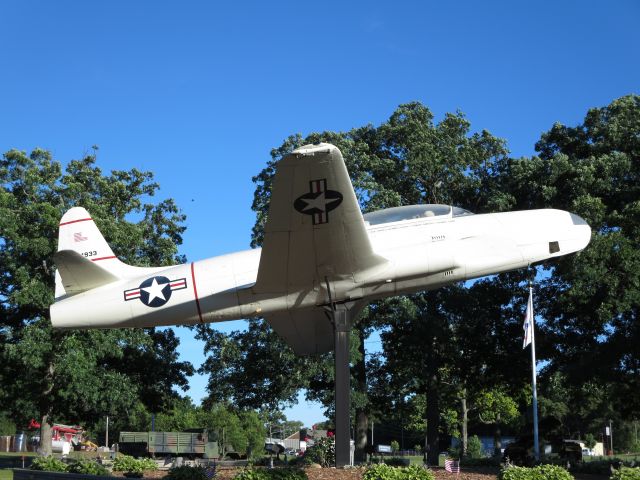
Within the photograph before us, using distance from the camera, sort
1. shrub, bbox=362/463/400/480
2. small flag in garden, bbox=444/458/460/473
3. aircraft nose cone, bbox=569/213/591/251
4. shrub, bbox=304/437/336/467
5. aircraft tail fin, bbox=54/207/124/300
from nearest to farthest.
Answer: shrub, bbox=362/463/400/480 → aircraft tail fin, bbox=54/207/124/300 → aircraft nose cone, bbox=569/213/591/251 → small flag in garden, bbox=444/458/460/473 → shrub, bbox=304/437/336/467

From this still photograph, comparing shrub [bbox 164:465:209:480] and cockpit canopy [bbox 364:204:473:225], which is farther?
cockpit canopy [bbox 364:204:473:225]

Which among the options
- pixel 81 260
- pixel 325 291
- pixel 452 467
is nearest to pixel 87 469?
pixel 81 260

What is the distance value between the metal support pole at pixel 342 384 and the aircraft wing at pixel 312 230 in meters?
Answer: 0.64

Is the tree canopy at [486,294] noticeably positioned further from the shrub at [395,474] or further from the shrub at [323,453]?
the shrub at [395,474]

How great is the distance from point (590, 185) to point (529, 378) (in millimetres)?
10236

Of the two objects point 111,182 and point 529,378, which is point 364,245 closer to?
point 529,378

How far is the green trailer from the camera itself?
35250 millimetres

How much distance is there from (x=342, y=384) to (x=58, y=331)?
19245mm

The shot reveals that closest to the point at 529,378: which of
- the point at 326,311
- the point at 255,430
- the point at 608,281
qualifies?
the point at 608,281

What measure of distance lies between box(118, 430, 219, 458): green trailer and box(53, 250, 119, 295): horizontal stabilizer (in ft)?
70.5

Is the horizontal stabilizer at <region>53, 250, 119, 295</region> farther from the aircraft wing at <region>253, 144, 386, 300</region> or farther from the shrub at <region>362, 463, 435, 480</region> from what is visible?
the shrub at <region>362, 463, 435, 480</region>

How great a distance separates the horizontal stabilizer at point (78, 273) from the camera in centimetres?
1540

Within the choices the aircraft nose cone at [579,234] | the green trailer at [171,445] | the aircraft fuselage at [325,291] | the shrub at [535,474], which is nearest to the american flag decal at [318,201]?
the aircraft fuselage at [325,291]

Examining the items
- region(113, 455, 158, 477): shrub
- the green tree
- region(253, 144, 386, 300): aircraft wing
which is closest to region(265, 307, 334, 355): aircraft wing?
region(253, 144, 386, 300): aircraft wing
